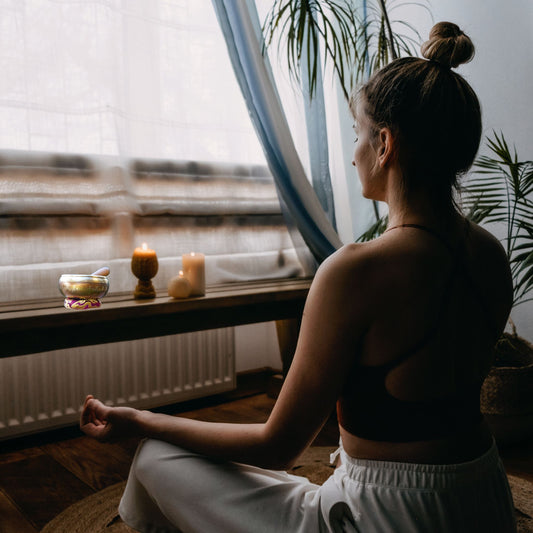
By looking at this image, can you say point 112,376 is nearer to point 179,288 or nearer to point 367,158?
point 179,288

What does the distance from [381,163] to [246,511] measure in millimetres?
519

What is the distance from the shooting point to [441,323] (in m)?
0.70

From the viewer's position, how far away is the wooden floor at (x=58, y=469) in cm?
152

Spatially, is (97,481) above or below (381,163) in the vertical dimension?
below

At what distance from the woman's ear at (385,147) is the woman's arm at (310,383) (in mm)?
168

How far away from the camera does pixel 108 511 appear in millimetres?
1484

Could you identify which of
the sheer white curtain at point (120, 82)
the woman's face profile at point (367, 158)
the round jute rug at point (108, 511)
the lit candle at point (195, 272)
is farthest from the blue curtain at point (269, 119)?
the woman's face profile at point (367, 158)

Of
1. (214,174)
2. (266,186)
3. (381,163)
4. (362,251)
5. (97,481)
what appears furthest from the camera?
(266,186)

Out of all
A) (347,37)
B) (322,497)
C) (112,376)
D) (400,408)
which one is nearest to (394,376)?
(400,408)

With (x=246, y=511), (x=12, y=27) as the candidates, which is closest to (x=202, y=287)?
(x=12, y=27)

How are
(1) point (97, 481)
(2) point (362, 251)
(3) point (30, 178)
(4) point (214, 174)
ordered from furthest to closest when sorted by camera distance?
(4) point (214, 174)
(3) point (30, 178)
(1) point (97, 481)
(2) point (362, 251)

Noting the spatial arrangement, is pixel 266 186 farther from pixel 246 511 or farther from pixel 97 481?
pixel 246 511

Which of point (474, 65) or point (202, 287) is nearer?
point (202, 287)

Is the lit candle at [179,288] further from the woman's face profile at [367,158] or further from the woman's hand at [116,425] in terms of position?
the woman's face profile at [367,158]
